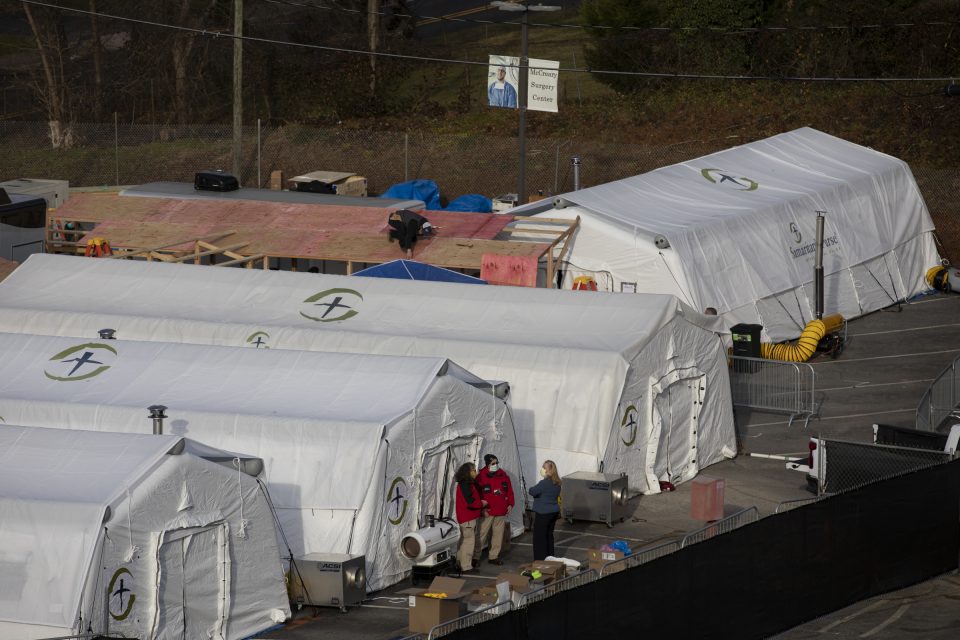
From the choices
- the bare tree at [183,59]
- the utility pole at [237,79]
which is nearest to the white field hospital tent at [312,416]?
the utility pole at [237,79]

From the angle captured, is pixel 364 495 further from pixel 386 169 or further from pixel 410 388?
pixel 386 169

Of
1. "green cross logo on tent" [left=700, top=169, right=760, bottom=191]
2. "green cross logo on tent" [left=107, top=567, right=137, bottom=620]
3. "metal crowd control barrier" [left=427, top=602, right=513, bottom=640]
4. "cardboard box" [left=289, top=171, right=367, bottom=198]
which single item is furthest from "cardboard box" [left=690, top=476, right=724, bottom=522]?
"cardboard box" [left=289, top=171, right=367, bottom=198]

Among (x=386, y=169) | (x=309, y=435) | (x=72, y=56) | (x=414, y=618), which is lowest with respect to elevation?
(x=414, y=618)

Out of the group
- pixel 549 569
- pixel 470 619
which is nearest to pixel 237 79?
pixel 549 569

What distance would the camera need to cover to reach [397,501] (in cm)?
2184

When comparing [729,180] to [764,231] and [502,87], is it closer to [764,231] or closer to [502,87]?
[764,231]

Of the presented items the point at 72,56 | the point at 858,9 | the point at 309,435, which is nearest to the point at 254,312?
the point at 309,435

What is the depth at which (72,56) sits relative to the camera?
69.9m

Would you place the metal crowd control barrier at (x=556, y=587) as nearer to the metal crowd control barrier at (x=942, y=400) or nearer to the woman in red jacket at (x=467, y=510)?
the woman in red jacket at (x=467, y=510)

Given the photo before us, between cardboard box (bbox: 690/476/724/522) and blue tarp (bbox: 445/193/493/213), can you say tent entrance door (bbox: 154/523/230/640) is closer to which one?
cardboard box (bbox: 690/476/724/522)

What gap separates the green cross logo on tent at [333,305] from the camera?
28.5 m

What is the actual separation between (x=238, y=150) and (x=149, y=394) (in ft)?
87.7

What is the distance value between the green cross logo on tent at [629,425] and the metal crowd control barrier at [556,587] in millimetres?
7063

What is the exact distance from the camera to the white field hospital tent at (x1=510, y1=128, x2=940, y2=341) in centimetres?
3544
